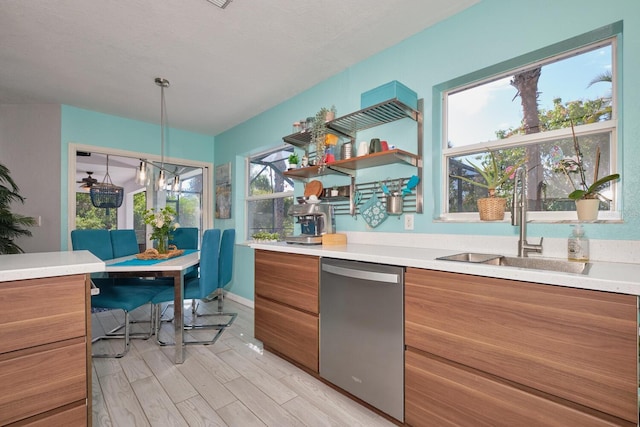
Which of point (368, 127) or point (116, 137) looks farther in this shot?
point (116, 137)

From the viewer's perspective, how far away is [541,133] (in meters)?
1.66

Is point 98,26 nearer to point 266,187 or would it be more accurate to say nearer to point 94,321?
point 266,187

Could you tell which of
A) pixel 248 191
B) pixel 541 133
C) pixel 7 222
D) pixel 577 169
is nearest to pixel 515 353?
pixel 577 169

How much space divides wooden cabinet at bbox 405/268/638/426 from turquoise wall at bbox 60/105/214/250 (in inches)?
154

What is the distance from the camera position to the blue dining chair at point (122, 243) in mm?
2992

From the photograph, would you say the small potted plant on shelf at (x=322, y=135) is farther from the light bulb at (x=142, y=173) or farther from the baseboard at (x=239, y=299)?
the baseboard at (x=239, y=299)

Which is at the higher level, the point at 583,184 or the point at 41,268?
the point at 583,184

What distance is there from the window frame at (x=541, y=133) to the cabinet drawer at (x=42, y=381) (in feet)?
6.87

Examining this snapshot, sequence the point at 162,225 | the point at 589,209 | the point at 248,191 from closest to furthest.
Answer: the point at 589,209 < the point at 162,225 < the point at 248,191

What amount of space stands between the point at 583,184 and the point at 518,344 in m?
0.97

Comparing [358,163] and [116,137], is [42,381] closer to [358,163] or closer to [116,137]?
[358,163]

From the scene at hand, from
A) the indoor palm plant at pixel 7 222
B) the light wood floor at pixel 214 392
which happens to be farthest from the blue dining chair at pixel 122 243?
the light wood floor at pixel 214 392

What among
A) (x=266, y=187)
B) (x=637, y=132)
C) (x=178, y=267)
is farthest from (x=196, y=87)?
(x=637, y=132)

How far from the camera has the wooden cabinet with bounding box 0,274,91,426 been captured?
1070 millimetres
